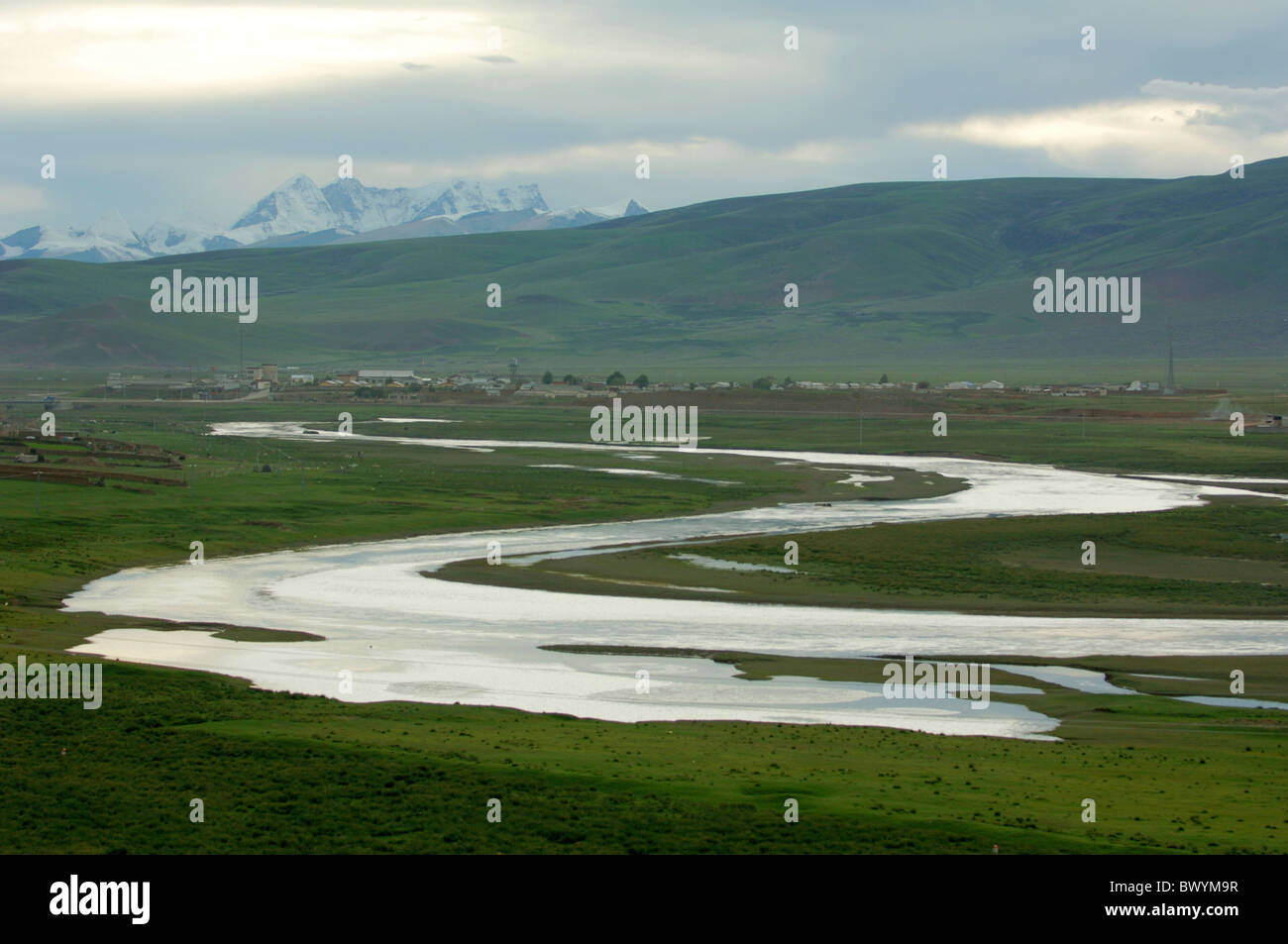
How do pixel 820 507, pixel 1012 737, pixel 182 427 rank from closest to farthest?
1. pixel 1012 737
2. pixel 820 507
3. pixel 182 427

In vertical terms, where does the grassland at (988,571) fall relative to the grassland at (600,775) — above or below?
above

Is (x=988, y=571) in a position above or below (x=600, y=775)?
above

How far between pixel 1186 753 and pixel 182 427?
138 metres

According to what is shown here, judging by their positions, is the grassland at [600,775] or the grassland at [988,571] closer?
the grassland at [600,775]

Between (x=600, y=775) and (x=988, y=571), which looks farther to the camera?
(x=988, y=571)

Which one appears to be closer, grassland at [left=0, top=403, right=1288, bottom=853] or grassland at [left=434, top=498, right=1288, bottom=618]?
grassland at [left=0, top=403, right=1288, bottom=853]

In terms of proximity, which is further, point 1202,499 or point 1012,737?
point 1202,499

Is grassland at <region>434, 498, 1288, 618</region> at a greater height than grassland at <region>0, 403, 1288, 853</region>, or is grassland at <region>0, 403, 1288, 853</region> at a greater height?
grassland at <region>434, 498, 1288, 618</region>
